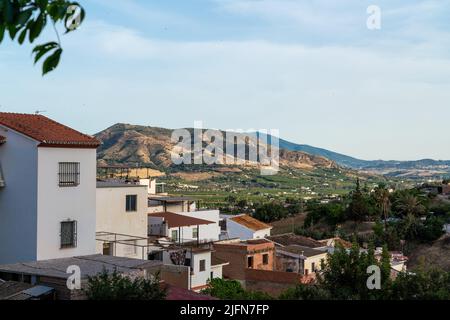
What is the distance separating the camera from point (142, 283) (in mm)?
11367

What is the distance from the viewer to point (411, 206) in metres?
57.2

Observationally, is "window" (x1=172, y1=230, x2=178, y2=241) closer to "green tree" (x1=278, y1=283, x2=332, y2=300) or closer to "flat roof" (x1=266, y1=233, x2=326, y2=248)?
"flat roof" (x1=266, y1=233, x2=326, y2=248)

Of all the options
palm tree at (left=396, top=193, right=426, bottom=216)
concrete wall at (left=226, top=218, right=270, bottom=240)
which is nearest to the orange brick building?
concrete wall at (left=226, top=218, right=270, bottom=240)

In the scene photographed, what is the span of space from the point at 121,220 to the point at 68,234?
6144 millimetres

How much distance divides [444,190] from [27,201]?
64151 mm

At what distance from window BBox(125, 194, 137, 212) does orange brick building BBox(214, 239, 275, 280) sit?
330 inches

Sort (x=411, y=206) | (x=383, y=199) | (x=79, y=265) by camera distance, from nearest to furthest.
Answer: (x=79, y=265), (x=383, y=199), (x=411, y=206)

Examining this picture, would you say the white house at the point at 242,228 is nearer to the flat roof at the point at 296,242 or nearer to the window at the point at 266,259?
the flat roof at the point at 296,242

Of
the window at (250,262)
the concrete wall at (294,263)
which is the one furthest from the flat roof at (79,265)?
the concrete wall at (294,263)

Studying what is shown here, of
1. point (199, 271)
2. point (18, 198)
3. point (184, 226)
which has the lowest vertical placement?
point (199, 271)

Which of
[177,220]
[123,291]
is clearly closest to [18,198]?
[123,291]

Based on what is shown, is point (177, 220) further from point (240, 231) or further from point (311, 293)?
point (311, 293)
